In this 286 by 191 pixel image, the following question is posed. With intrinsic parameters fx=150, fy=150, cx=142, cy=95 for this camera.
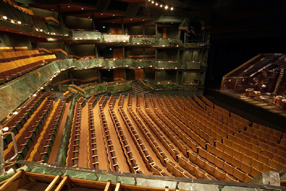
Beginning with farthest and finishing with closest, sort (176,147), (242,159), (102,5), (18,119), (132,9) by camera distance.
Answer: (132,9) → (102,5) → (176,147) → (18,119) → (242,159)

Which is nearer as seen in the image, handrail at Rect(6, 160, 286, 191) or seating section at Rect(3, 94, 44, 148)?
handrail at Rect(6, 160, 286, 191)

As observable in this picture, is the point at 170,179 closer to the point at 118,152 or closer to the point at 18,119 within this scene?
the point at 118,152

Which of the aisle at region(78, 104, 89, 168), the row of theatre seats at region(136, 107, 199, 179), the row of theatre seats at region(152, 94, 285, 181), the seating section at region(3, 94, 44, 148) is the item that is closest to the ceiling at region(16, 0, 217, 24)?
the seating section at region(3, 94, 44, 148)

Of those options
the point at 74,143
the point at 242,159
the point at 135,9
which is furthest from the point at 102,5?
the point at 242,159

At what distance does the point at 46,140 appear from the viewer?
417 centimetres

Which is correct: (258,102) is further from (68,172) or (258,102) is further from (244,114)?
(68,172)

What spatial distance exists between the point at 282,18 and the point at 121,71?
35.6 feet

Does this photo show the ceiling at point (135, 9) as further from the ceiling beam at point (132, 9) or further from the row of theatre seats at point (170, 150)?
the row of theatre seats at point (170, 150)

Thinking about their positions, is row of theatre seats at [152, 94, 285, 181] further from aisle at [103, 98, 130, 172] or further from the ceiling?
the ceiling

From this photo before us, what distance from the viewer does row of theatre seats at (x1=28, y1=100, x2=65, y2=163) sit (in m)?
3.44

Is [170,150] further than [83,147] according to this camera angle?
No

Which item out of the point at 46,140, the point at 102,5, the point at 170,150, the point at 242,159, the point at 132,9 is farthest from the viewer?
the point at 132,9

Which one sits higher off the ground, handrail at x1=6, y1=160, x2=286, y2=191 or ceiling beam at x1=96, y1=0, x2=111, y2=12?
ceiling beam at x1=96, y1=0, x2=111, y2=12

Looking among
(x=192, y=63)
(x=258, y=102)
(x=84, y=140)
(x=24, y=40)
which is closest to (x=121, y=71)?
(x=192, y=63)
